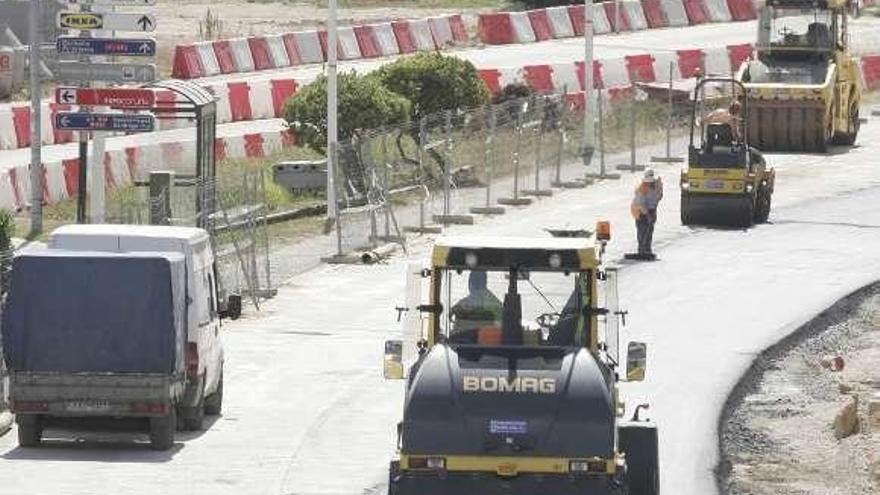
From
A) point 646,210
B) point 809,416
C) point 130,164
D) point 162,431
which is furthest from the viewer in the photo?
point 130,164

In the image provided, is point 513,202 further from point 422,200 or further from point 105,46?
point 105,46

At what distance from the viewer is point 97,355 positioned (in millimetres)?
24312

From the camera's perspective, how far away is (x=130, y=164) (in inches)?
1857

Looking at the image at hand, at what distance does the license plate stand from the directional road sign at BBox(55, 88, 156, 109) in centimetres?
1091

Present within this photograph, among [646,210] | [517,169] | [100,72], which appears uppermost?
[100,72]

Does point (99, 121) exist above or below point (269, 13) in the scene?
above

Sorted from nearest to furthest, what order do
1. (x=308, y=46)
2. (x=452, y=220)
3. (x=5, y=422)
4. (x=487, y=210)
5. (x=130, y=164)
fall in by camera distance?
(x=5, y=422) → (x=452, y=220) → (x=487, y=210) → (x=130, y=164) → (x=308, y=46)

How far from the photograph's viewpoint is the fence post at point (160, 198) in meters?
33.5

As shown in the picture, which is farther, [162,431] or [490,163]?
[490,163]

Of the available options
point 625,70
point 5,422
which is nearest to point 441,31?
point 625,70

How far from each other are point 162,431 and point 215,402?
2.52 metres

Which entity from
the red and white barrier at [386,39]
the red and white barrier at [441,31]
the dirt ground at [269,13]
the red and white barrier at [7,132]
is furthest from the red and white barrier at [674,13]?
the red and white barrier at [7,132]

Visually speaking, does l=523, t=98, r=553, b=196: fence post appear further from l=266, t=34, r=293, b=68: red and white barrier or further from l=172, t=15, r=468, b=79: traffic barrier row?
l=266, t=34, r=293, b=68: red and white barrier

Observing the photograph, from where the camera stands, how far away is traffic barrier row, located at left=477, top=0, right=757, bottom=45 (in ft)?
232
